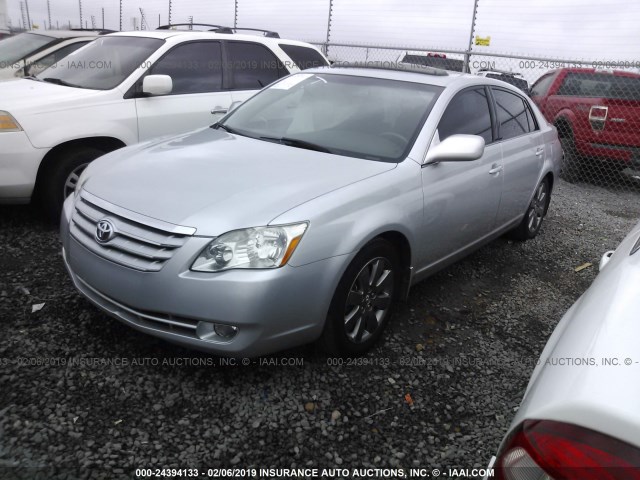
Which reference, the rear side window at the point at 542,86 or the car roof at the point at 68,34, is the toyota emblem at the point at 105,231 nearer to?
the car roof at the point at 68,34

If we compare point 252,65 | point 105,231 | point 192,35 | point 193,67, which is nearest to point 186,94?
point 193,67

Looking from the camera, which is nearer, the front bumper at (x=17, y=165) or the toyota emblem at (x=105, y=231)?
the toyota emblem at (x=105, y=231)

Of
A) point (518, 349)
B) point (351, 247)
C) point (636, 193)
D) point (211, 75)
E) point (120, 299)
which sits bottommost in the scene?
point (636, 193)

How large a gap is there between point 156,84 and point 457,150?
2.76m

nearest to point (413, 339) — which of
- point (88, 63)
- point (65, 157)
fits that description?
point (65, 157)

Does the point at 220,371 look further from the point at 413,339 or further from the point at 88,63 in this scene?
the point at 88,63

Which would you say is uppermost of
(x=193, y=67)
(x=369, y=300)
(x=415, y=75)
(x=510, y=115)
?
(x=415, y=75)

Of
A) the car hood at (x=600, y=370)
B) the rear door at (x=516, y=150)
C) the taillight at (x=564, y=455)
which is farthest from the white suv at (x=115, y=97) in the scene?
the taillight at (x=564, y=455)

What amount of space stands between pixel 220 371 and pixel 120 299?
0.62 metres

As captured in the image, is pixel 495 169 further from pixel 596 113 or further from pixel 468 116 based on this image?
pixel 596 113

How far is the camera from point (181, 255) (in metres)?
2.39

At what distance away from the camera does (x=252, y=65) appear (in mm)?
5684

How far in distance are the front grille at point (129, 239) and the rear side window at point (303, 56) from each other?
3.88 meters

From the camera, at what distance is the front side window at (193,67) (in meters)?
5.00
